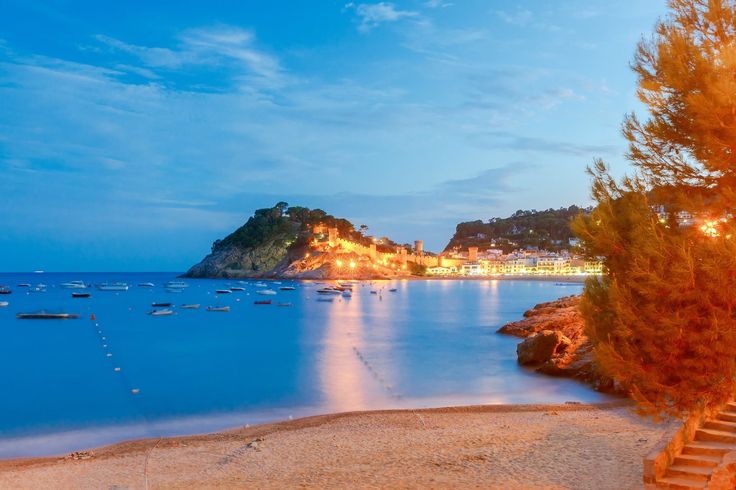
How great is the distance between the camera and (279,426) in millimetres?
14438

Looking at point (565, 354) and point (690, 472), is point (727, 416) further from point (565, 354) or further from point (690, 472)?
point (565, 354)

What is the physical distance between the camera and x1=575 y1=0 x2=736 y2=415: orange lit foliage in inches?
225

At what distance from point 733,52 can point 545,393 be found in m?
13.4

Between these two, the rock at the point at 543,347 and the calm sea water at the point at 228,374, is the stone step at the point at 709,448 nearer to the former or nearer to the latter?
the calm sea water at the point at 228,374

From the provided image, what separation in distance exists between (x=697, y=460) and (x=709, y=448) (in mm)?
318

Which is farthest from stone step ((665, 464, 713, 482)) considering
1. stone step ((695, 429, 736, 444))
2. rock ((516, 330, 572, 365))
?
rock ((516, 330, 572, 365))

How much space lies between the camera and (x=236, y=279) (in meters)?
151

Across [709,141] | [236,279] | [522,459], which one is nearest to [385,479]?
[522,459]

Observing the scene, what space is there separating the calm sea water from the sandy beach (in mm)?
3321

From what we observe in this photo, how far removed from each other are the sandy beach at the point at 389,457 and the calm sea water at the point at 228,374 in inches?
131

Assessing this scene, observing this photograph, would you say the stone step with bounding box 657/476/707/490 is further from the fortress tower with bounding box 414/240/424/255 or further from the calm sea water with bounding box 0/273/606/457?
the fortress tower with bounding box 414/240/424/255

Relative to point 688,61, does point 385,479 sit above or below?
below

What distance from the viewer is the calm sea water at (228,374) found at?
16.7 m

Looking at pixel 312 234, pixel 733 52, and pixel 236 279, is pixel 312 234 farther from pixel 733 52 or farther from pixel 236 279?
pixel 733 52
